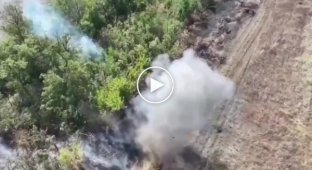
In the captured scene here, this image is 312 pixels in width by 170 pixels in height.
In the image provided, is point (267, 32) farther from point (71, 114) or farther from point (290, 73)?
point (71, 114)

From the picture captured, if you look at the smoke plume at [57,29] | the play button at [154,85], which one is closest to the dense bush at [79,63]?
the smoke plume at [57,29]

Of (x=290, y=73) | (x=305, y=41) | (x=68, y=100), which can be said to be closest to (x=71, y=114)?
(x=68, y=100)

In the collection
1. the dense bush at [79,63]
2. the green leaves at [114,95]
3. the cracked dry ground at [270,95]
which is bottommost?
the cracked dry ground at [270,95]

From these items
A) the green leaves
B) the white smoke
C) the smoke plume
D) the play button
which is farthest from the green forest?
the white smoke

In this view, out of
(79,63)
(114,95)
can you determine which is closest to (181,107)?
(114,95)

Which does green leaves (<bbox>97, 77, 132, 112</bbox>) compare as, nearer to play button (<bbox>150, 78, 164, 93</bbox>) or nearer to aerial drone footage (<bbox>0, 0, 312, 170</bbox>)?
aerial drone footage (<bbox>0, 0, 312, 170</bbox>)

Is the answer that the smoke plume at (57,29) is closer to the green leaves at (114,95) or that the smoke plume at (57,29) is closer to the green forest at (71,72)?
the green forest at (71,72)
